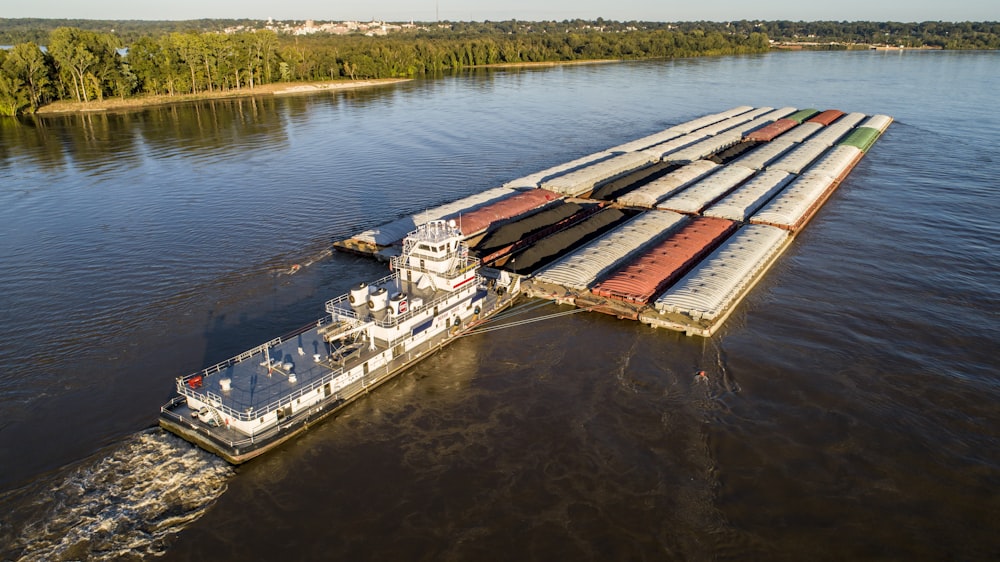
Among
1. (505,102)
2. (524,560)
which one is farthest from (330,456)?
(505,102)

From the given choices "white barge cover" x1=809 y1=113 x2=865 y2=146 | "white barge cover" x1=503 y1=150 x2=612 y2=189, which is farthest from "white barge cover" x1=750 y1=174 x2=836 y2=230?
"white barge cover" x1=809 y1=113 x2=865 y2=146

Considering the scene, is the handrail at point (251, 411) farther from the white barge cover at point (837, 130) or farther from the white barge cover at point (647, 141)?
the white barge cover at point (837, 130)

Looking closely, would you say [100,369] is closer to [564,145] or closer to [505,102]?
[564,145]

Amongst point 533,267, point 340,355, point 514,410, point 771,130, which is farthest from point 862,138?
point 340,355

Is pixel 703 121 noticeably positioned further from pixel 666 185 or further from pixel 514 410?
pixel 514 410

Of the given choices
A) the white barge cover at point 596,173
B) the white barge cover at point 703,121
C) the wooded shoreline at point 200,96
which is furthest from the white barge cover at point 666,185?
the wooded shoreline at point 200,96

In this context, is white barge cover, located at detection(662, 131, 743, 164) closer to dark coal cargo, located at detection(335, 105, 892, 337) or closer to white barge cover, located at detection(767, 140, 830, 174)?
dark coal cargo, located at detection(335, 105, 892, 337)

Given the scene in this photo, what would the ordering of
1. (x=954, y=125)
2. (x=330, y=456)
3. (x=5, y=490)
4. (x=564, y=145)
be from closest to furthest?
1. (x=5, y=490)
2. (x=330, y=456)
3. (x=564, y=145)
4. (x=954, y=125)
